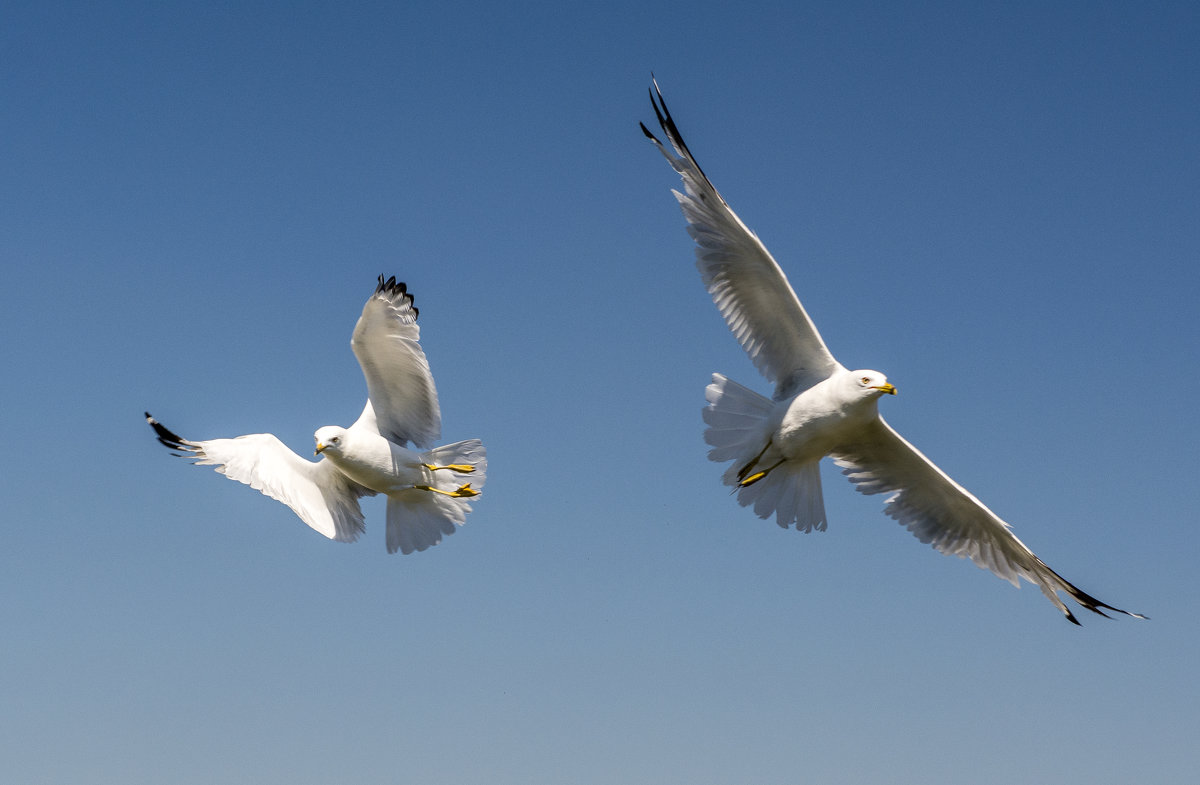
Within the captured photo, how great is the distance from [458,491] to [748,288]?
3681 millimetres

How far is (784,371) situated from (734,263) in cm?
117

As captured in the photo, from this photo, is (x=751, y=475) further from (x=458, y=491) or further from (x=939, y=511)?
(x=458, y=491)

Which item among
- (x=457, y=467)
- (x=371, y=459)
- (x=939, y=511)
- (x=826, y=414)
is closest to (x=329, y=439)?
(x=371, y=459)

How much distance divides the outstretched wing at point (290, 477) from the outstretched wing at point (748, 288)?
4294 mm

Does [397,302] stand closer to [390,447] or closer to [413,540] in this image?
[390,447]

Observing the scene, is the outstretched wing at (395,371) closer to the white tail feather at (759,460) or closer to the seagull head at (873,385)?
the white tail feather at (759,460)

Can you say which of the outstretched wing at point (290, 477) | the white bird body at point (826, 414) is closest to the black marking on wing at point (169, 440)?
the outstretched wing at point (290, 477)

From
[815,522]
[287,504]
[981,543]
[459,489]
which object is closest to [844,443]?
[815,522]

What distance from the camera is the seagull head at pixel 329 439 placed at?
13.0 meters

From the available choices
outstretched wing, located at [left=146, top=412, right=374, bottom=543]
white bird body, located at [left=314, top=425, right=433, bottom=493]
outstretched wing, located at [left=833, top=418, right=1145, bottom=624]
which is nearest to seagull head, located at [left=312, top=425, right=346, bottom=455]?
white bird body, located at [left=314, top=425, right=433, bottom=493]

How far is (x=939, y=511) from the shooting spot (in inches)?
530

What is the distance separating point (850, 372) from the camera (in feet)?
39.9

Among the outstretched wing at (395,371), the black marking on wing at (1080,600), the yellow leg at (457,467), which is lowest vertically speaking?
the black marking on wing at (1080,600)

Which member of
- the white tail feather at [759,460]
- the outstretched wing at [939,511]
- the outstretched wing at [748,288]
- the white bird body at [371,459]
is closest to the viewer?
the outstretched wing at [748,288]
